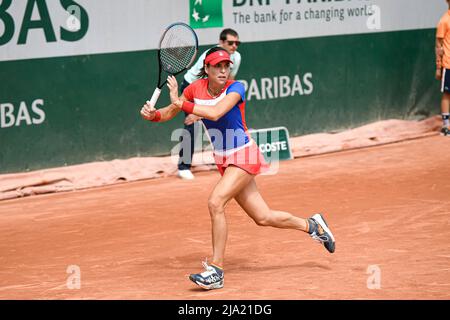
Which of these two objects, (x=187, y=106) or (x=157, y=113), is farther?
(x=157, y=113)

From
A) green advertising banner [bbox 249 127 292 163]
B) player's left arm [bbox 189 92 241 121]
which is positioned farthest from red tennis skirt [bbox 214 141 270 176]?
green advertising banner [bbox 249 127 292 163]

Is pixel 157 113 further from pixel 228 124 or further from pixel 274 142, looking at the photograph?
pixel 274 142

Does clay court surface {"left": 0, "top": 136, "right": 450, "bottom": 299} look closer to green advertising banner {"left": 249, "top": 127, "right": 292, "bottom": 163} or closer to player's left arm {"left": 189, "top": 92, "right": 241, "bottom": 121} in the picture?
green advertising banner {"left": 249, "top": 127, "right": 292, "bottom": 163}

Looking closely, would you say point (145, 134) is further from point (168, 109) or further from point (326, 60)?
point (168, 109)

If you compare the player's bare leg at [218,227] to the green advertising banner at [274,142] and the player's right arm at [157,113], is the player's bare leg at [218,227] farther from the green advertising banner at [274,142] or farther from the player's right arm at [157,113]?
the green advertising banner at [274,142]

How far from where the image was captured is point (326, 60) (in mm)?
14148

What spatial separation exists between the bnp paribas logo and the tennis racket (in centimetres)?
528

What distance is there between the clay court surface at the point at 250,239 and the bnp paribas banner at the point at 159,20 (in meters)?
1.89

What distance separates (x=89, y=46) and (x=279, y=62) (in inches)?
123

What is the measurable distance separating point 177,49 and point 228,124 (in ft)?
2.54

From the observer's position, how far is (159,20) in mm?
12305

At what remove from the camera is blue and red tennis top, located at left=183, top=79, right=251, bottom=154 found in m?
7.01

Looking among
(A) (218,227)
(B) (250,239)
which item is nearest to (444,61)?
(B) (250,239)
